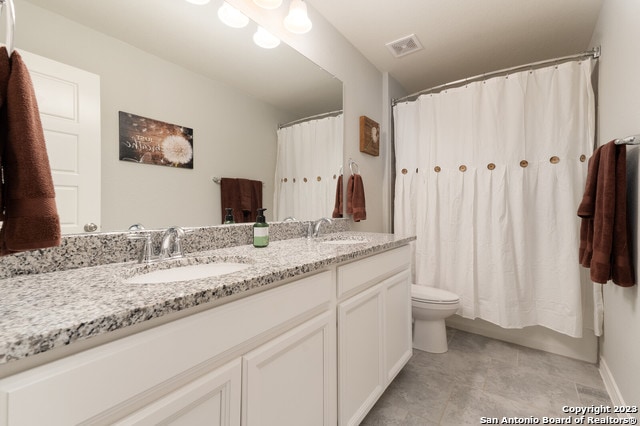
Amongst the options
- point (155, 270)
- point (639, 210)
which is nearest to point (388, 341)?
point (155, 270)

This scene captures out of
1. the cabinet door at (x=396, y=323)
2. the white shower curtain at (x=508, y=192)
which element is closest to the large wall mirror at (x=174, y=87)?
the cabinet door at (x=396, y=323)

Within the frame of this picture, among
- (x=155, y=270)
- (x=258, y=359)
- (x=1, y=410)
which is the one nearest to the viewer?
(x=1, y=410)

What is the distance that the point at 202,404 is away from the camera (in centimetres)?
64

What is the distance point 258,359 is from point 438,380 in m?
1.41

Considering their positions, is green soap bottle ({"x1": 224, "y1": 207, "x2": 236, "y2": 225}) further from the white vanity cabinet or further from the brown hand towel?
the brown hand towel

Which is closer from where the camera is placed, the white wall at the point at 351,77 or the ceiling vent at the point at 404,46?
the white wall at the point at 351,77

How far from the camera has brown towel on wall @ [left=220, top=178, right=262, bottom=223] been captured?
4.34 ft

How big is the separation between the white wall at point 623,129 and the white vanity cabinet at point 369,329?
3.27 ft

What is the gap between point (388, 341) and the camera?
1468 millimetres

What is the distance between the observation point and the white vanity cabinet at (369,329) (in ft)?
3.72

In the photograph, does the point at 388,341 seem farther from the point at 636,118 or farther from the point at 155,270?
the point at 636,118

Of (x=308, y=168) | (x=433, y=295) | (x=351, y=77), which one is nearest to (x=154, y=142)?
(x=308, y=168)

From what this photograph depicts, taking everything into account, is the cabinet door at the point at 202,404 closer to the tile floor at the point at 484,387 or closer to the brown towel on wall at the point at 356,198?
the tile floor at the point at 484,387

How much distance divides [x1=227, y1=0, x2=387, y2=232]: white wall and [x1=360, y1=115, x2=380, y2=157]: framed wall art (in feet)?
0.13
